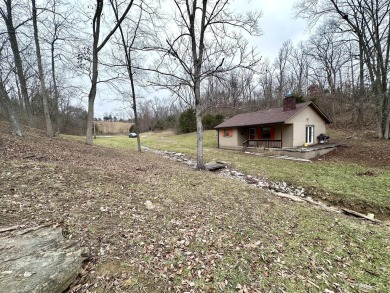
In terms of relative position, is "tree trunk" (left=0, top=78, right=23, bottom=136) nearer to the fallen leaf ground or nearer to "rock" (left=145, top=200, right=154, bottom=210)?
the fallen leaf ground

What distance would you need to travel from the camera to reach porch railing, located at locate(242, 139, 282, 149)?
56.4 feet

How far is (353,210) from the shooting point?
6.55 metres

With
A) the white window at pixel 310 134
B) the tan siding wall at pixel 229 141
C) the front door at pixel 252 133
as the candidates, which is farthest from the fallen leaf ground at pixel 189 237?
the tan siding wall at pixel 229 141

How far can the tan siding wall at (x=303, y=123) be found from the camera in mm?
16516

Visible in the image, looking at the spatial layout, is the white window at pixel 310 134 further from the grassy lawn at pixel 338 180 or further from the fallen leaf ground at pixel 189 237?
the fallen leaf ground at pixel 189 237

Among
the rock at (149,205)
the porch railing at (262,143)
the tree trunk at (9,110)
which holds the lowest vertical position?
the rock at (149,205)

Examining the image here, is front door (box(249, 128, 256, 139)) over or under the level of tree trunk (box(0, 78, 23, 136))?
Answer: under

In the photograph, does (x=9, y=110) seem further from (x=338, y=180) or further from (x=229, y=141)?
(x=229, y=141)

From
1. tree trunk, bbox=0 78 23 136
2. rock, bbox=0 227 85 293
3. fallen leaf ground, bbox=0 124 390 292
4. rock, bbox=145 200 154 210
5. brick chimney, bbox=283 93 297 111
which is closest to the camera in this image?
rock, bbox=0 227 85 293

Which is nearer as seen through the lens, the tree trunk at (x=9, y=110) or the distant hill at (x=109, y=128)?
the tree trunk at (x=9, y=110)

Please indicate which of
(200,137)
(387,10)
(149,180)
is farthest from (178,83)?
(387,10)

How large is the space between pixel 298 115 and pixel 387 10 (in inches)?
421

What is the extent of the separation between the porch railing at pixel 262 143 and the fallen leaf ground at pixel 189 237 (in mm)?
12320

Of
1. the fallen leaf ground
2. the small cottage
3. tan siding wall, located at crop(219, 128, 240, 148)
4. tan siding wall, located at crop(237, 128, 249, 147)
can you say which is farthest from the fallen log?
tan siding wall, located at crop(219, 128, 240, 148)
